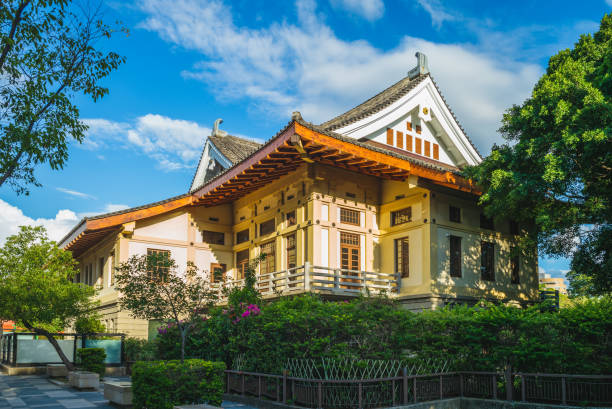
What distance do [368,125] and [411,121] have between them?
3.07 metres

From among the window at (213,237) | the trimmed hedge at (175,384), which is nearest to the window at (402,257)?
the window at (213,237)

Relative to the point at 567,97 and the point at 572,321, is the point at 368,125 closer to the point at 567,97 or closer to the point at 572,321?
the point at 567,97

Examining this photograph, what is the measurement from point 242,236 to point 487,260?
1190 centimetres

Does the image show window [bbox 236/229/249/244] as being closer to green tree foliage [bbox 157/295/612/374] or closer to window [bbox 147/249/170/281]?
green tree foliage [bbox 157/295/612/374]

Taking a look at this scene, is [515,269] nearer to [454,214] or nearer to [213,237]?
[454,214]

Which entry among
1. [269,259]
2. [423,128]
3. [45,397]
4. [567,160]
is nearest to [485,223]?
[423,128]

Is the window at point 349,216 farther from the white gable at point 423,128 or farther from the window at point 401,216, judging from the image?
the white gable at point 423,128

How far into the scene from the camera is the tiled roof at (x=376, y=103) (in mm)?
23344

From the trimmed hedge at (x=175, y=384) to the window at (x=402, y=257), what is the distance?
1143cm

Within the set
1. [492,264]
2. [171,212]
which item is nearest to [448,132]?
[492,264]

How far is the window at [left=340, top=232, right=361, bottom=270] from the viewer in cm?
2236

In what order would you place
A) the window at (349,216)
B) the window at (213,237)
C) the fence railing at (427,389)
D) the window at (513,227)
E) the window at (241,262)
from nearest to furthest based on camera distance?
the fence railing at (427,389)
the window at (349,216)
the window at (513,227)
the window at (241,262)
the window at (213,237)

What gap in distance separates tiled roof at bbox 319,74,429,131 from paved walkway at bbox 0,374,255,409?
43.0 ft

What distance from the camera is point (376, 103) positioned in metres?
26.9
